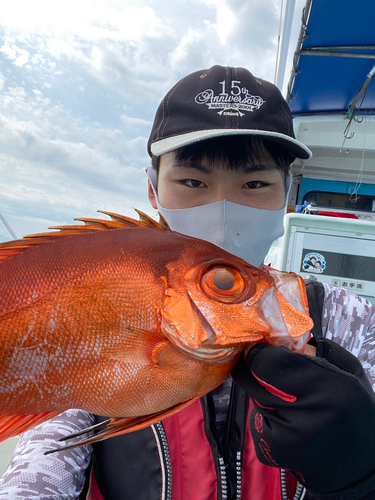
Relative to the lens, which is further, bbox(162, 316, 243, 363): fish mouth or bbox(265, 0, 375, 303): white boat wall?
bbox(265, 0, 375, 303): white boat wall

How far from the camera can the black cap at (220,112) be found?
53.3 inches

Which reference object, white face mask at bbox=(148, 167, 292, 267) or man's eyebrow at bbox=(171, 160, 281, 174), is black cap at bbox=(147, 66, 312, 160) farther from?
white face mask at bbox=(148, 167, 292, 267)

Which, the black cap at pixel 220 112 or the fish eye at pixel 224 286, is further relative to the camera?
the black cap at pixel 220 112

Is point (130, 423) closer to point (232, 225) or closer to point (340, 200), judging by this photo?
point (232, 225)

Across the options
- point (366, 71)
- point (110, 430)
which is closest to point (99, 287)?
point (110, 430)

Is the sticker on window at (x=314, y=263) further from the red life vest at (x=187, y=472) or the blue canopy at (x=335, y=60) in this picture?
the blue canopy at (x=335, y=60)

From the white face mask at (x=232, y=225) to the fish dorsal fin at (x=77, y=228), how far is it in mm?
456

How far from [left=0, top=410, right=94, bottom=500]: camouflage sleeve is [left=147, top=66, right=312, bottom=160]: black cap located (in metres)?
1.21

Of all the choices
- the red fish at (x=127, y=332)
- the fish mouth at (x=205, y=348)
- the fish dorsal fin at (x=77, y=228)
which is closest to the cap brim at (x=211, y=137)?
the fish dorsal fin at (x=77, y=228)

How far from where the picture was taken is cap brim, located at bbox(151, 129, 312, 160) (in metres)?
1.29

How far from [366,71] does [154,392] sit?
533 centimetres

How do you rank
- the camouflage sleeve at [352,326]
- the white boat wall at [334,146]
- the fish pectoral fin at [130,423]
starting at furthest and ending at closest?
the white boat wall at [334,146], the camouflage sleeve at [352,326], the fish pectoral fin at [130,423]

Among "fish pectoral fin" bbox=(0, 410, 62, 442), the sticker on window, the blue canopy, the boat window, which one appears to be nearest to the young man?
"fish pectoral fin" bbox=(0, 410, 62, 442)

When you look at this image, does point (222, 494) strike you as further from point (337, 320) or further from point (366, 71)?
point (366, 71)
